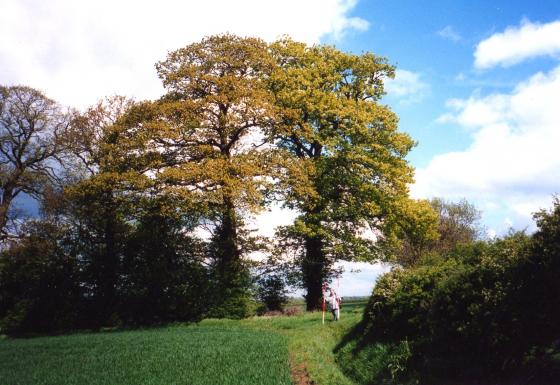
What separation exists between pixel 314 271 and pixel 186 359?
18.3 metres

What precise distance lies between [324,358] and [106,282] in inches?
812

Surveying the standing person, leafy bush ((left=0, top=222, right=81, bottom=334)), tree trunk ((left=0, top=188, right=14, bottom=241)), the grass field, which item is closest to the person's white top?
the standing person

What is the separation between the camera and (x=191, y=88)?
3091cm

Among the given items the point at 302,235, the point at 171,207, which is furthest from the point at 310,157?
the point at 171,207

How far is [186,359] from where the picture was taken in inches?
631

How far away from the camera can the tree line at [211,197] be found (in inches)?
1166

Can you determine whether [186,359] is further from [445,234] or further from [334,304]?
[445,234]

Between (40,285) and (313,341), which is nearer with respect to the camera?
(313,341)

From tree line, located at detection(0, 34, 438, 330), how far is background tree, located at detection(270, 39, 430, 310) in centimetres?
10

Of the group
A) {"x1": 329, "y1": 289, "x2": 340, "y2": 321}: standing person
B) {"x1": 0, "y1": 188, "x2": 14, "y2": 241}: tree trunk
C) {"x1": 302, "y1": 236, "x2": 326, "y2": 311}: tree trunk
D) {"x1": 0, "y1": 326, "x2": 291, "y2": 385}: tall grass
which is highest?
{"x1": 0, "y1": 188, "x2": 14, "y2": 241}: tree trunk

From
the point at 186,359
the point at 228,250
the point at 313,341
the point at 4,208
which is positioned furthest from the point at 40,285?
the point at 313,341

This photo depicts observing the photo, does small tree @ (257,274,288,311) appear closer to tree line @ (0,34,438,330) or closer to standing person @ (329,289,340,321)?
tree line @ (0,34,438,330)

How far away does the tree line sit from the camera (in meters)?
29.6

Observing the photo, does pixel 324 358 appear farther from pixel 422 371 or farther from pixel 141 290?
pixel 141 290
